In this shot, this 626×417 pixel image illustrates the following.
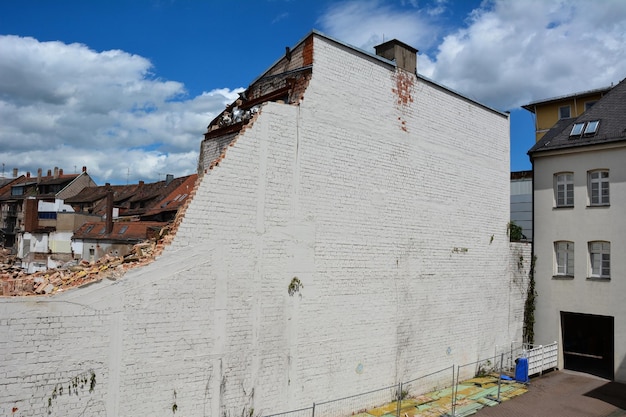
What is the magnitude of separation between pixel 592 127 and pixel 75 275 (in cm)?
1868

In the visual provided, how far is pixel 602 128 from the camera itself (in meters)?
18.5

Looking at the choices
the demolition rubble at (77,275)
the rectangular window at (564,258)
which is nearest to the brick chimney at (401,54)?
the demolition rubble at (77,275)

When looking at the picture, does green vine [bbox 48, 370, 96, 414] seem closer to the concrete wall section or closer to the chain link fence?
the chain link fence

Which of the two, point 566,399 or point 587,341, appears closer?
point 566,399

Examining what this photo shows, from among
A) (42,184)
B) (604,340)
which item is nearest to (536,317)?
(604,340)

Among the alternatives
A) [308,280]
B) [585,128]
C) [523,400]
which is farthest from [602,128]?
[308,280]

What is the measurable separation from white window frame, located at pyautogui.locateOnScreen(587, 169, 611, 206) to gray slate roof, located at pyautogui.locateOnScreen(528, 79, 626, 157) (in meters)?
1.18

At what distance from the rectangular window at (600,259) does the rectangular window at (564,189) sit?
1.83 metres

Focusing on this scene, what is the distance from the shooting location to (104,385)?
8.73 metres

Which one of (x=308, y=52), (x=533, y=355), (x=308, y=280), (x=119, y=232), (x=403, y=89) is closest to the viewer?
(x=308, y=280)

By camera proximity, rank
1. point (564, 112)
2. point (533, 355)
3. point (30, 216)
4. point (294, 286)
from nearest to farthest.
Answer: point (294, 286)
point (533, 355)
point (564, 112)
point (30, 216)

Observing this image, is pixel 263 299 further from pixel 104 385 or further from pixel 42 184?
pixel 42 184

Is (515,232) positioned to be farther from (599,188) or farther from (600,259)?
(599,188)

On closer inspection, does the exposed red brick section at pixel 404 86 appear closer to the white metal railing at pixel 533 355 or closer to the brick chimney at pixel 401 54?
the brick chimney at pixel 401 54
